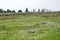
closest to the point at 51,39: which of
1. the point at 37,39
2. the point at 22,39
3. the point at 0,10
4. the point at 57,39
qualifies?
the point at 57,39

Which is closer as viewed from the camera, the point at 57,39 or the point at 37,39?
the point at 57,39

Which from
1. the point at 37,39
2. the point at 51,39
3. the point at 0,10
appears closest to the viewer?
the point at 51,39

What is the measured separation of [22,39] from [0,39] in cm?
251

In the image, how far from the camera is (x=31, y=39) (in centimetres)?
1834

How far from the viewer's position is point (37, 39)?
1780 cm

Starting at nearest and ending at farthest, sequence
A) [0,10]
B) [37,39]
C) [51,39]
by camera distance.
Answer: [51,39]
[37,39]
[0,10]

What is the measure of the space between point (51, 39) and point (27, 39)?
3.48 metres

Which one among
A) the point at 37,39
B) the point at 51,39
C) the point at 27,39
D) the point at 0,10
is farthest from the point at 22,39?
the point at 0,10

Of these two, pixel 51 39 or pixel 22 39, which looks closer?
pixel 51 39

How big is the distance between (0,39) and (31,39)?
3.54m

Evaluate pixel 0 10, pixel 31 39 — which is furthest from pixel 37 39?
pixel 0 10

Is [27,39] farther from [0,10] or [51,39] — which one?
[0,10]

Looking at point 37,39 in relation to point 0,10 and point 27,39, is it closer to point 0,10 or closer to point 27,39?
point 27,39

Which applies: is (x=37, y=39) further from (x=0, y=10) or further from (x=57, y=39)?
(x=0, y=10)
